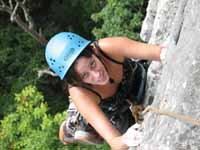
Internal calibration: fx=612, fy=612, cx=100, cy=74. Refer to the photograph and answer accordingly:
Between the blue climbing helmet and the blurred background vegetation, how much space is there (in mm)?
4869

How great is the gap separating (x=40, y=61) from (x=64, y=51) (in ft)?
29.5

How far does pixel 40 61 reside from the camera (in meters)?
12.4

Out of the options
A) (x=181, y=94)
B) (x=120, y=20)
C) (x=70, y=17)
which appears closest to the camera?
(x=181, y=94)

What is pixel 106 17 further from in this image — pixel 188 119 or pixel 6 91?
pixel 188 119

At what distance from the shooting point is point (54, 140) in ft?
28.4

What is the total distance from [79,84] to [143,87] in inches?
18.1

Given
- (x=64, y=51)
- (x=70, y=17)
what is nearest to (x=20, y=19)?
(x=70, y=17)

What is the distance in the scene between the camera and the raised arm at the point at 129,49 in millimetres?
3279

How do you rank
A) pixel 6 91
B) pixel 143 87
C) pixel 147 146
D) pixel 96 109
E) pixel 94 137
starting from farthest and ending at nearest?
pixel 6 91 → pixel 94 137 → pixel 143 87 → pixel 96 109 → pixel 147 146

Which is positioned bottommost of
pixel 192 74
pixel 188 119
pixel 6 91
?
pixel 6 91

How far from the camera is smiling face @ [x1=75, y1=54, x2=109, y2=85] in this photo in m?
3.28

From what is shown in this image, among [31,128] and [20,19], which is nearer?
[31,128]

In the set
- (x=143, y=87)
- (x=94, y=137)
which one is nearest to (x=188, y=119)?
(x=143, y=87)

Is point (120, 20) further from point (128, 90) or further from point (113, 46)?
point (113, 46)
